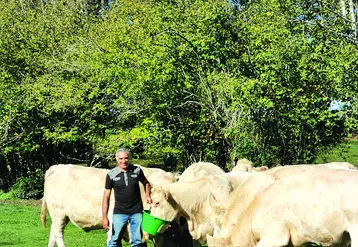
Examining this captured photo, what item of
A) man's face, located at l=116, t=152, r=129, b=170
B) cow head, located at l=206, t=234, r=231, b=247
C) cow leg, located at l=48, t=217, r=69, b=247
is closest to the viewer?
cow head, located at l=206, t=234, r=231, b=247

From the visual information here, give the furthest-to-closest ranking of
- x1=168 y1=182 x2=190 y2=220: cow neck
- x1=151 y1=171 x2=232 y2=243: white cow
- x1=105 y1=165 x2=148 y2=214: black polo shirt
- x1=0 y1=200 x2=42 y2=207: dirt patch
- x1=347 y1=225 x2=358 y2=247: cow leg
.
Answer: x1=0 y1=200 x2=42 y2=207: dirt patch
x1=168 y1=182 x2=190 y2=220: cow neck
x1=151 y1=171 x2=232 y2=243: white cow
x1=105 y1=165 x2=148 y2=214: black polo shirt
x1=347 y1=225 x2=358 y2=247: cow leg

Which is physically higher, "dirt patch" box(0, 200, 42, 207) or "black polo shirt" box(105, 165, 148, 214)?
"black polo shirt" box(105, 165, 148, 214)

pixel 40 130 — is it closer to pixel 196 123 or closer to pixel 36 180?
pixel 36 180

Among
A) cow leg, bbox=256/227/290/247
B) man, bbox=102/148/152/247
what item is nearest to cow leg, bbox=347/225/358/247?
cow leg, bbox=256/227/290/247

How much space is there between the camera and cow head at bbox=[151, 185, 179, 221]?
959 centimetres

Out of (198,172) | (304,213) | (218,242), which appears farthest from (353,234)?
(198,172)

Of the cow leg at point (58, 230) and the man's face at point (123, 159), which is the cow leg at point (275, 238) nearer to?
the man's face at point (123, 159)

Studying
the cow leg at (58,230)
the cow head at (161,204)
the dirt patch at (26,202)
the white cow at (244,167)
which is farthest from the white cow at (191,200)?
the dirt patch at (26,202)

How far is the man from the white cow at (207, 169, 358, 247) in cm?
229

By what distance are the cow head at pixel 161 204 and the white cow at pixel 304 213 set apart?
7.22 ft

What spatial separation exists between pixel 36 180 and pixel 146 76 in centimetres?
1097

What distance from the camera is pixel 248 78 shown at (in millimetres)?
15453

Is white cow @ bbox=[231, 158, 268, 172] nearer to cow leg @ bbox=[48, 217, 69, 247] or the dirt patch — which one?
cow leg @ bbox=[48, 217, 69, 247]

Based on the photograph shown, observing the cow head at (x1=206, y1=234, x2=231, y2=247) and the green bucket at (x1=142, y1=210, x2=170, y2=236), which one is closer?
the cow head at (x1=206, y1=234, x2=231, y2=247)
